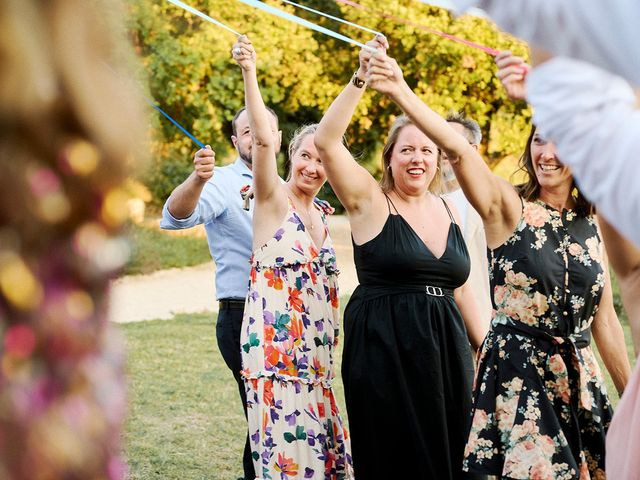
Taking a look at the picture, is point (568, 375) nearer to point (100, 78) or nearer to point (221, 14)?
point (100, 78)

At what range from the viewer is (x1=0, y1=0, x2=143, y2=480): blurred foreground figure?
0.73 metres

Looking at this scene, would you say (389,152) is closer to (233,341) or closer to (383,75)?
(383,75)

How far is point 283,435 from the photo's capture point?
4.48 m

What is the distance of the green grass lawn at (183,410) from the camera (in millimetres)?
6391

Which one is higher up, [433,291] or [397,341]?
[433,291]

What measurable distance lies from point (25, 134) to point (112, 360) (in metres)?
0.24

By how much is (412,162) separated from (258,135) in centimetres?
80

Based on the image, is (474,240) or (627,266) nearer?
(627,266)

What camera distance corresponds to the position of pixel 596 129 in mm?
1185

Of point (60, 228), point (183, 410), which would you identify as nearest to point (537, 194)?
point (60, 228)

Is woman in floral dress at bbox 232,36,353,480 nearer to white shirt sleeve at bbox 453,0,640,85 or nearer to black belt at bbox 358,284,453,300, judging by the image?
black belt at bbox 358,284,453,300

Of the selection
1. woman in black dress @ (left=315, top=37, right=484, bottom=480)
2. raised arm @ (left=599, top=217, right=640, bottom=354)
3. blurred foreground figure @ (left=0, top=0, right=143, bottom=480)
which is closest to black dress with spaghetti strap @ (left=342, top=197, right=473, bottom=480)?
woman in black dress @ (left=315, top=37, right=484, bottom=480)

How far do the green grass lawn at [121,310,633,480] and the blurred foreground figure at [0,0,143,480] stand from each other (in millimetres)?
3431

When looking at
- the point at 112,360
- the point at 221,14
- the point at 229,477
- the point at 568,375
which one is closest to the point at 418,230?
the point at 568,375
